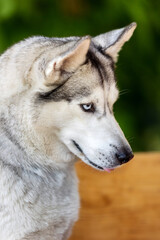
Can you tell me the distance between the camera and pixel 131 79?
136 inches

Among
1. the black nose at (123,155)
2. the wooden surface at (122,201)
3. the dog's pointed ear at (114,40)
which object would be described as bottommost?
the wooden surface at (122,201)

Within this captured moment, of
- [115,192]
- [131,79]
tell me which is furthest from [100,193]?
[131,79]

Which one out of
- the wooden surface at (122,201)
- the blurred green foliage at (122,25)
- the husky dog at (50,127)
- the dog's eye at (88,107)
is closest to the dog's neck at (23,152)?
the husky dog at (50,127)

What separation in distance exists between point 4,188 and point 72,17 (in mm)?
1635

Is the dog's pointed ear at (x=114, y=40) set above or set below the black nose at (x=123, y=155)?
above

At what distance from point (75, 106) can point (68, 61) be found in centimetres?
15

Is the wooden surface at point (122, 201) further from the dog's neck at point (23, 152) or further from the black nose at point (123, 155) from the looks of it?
the black nose at point (123, 155)

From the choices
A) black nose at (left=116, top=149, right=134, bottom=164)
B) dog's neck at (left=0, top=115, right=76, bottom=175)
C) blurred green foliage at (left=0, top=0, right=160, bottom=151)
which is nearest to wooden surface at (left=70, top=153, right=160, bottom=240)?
blurred green foliage at (left=0, top=0, right=160, bottom=151)

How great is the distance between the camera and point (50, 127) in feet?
5.98

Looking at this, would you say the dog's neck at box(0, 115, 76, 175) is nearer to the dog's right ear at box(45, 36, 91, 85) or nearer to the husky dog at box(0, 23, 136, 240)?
the husky dog at box(0, 23, 136, 240)

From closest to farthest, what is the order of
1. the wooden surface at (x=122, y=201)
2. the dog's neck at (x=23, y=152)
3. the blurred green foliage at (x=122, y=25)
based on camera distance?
the dog's neck at (x=23, y=152), the wooden surface at (x=122, y=201), the blurred green foliage at (x=122, y=25)

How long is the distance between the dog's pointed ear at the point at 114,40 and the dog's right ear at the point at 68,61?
0.21 m

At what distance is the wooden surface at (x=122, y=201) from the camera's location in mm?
2594

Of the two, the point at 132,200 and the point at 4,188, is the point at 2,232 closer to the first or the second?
the point at 4,188
